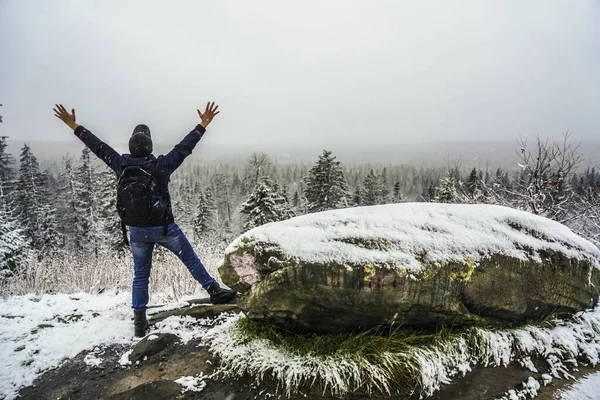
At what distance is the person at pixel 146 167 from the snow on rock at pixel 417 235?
94 centimetres

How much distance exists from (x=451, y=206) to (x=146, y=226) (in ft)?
13.7

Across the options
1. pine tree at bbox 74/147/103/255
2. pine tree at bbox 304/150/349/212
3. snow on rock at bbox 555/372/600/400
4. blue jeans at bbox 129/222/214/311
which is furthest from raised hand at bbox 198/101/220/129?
pine tree at bbox 74/147/103/255

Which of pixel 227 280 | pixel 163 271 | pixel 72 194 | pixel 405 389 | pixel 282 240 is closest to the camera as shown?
pixel 405 389

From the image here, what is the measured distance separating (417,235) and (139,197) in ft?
11.1

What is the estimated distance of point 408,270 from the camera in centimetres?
316

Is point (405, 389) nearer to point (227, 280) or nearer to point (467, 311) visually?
point (467, 311)

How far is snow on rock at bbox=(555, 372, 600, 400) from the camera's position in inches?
111

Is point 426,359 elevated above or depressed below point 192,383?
above

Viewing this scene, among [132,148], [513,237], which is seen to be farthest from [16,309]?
[513,237]

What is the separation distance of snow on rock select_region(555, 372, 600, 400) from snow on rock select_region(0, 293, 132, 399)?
4.87 m

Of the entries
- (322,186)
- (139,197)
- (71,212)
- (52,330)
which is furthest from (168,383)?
(71,212)

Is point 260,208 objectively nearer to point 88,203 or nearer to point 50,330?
point 50,330

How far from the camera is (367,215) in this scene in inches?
153

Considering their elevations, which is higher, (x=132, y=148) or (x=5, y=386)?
(x=132, y=148)
